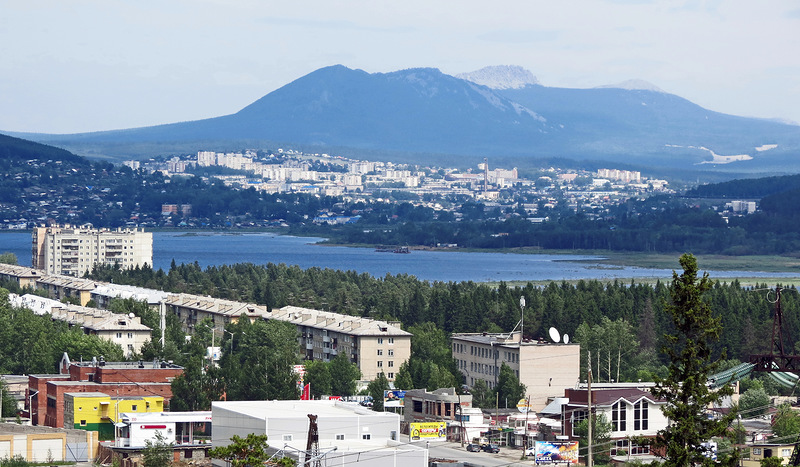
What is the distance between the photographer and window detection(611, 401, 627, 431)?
149 ft

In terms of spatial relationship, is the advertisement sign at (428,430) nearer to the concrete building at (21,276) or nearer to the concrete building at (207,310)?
the concrete building at (207,310)

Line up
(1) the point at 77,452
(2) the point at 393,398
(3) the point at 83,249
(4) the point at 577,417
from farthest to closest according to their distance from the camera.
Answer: (3) the point at 83,249 → (2) the point at 393,398 → (4) the point at 577,417 → (1) the point at 77,452

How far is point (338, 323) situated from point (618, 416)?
23709 mm

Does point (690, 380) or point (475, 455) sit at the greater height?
point (690, 380)

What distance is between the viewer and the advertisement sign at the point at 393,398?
51.3 metres

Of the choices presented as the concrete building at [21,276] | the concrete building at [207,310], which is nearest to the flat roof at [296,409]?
the concrete building at [207,310]

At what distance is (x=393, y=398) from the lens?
52594 millimetres

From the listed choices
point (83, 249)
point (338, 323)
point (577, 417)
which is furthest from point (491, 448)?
point (83, 249)

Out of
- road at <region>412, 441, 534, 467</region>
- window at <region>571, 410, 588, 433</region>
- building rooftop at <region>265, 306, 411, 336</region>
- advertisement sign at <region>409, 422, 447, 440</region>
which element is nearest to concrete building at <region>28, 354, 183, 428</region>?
advertisement sign at <region>409, 422, 447, 440</region>

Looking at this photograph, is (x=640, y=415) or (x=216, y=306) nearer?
(x=640, y=415)

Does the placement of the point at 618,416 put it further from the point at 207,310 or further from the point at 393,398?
the point at 207,310

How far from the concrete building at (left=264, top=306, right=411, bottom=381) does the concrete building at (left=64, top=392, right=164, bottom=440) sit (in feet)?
52.9

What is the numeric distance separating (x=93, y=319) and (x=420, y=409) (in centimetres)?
2359

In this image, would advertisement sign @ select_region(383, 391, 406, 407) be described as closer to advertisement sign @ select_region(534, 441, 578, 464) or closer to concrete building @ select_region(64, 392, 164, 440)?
concrete building @ select_region(64, 392, 164, 440)
